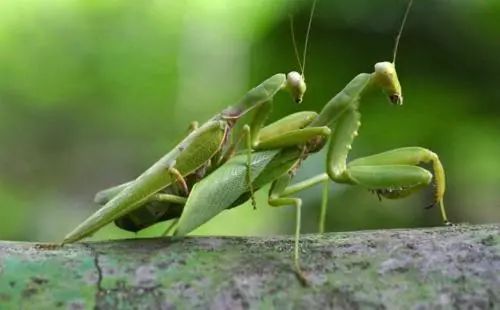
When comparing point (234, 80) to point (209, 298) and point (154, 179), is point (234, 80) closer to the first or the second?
point (154, 179)

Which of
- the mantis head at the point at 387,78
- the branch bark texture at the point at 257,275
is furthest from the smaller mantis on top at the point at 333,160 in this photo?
the branch bark texture at the point at 257,275

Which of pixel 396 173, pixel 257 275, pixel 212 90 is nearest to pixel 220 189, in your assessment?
pixel 396 173

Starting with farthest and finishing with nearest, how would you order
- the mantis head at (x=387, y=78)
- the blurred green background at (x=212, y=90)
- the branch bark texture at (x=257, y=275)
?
the blurred green background at (x=212, y=90) < the mantis head at (x=387, y=78) < the branch bark texture at (x=257, y=275)

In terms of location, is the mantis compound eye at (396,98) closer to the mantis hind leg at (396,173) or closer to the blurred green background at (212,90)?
the mantis hind leg at (396,173)

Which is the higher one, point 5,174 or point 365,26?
point 365,26

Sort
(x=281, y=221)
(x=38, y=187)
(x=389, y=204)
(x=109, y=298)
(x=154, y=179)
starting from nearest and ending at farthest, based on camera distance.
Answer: (x=109, y=298)
(x=154, y=179)
(x=389, y=204)
(x=281, y=221)
(x=38, y=187)

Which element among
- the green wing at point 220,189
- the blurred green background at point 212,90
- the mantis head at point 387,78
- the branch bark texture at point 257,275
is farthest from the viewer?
the blurred green background at point 212,90

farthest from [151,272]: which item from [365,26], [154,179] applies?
[365,26]
